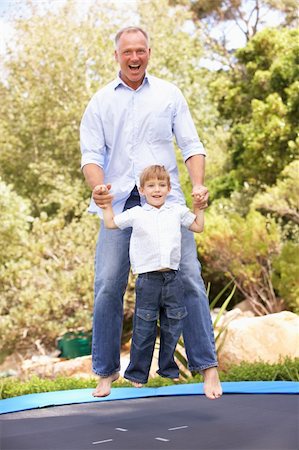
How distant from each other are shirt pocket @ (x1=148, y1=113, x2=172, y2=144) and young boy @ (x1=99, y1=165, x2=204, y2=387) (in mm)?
246

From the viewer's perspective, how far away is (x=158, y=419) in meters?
3.43

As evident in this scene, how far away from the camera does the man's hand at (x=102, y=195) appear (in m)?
2.64

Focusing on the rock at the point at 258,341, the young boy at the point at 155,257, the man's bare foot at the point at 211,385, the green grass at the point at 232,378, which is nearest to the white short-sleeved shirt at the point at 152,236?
the young boy at the point at 155,257

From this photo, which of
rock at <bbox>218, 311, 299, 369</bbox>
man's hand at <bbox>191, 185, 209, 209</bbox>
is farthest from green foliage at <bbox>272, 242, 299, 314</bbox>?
man's hand at <bbox>191, 185, 209, 209</bbox>

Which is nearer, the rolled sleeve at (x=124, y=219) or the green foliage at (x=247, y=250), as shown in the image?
the rolled sleeve at (x=124, y=219)

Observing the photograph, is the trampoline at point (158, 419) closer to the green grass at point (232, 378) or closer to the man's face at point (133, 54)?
the green grass at point (232, 378)

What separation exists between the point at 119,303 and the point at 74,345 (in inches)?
241

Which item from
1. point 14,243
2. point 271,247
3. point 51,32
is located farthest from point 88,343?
point 51,32

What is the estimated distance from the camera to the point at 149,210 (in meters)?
2.69

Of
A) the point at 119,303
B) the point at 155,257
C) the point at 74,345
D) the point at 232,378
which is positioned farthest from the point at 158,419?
the point at 74,345

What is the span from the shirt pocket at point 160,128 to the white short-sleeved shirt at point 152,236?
0.30 meters

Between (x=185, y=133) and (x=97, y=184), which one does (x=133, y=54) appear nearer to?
(x=185, y=133)

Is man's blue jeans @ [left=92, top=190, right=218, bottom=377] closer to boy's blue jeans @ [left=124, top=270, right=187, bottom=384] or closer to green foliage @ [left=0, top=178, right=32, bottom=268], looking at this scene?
boy's blue jeans @ [left=124, top=270, right=187, bottom=384]

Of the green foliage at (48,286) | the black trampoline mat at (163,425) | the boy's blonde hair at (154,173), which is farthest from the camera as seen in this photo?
the green foliage at (48,286)
